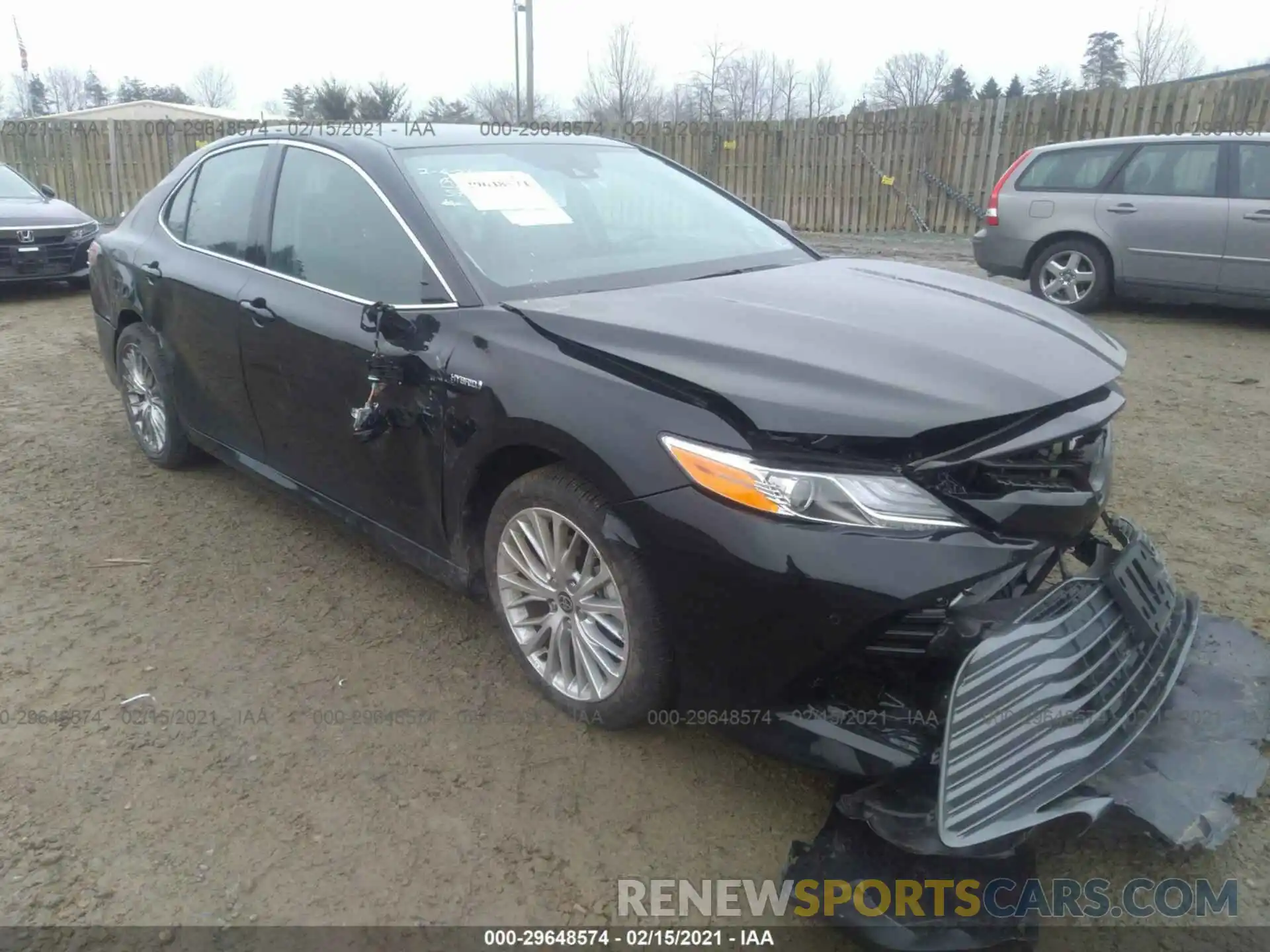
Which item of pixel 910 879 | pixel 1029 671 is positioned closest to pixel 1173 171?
pixel 1029 671

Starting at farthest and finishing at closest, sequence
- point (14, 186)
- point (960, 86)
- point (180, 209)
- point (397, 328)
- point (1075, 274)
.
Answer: point (960, 86) < point (14, 186) < point (1075, 274) < point (180, 209) < point (397, 328)

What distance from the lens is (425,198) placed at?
315 centimetres

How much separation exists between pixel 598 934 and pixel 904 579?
1058 millimetres

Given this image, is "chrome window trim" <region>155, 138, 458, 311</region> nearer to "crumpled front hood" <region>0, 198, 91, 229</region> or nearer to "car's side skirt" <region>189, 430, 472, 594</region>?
"car's side skirt" <region>189, 430, 472, 594</region>

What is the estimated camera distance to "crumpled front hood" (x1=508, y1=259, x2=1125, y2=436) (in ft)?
7.27

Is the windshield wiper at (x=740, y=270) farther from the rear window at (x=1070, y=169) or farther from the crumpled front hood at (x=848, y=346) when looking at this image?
the rear window at (x=1070, y=169)

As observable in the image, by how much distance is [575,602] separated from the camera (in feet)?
8.91

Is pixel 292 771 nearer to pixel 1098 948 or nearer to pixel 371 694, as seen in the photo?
pixel 371 694

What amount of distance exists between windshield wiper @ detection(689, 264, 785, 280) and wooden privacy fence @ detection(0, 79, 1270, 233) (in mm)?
10000

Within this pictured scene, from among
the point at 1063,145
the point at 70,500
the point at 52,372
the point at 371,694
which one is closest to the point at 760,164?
the point at 1063,145

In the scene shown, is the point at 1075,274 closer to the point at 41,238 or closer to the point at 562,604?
the point at 562,604

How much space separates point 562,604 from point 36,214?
10019mm

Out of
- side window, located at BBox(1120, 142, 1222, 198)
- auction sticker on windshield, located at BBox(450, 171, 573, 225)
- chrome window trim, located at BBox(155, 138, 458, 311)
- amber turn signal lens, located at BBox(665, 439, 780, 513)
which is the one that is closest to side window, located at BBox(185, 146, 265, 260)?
chrome window trim, located at BBox(155, 138, 458, 311)

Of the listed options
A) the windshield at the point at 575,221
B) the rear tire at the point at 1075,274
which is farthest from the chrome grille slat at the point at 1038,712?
the rear tire at the point at 1075,274
